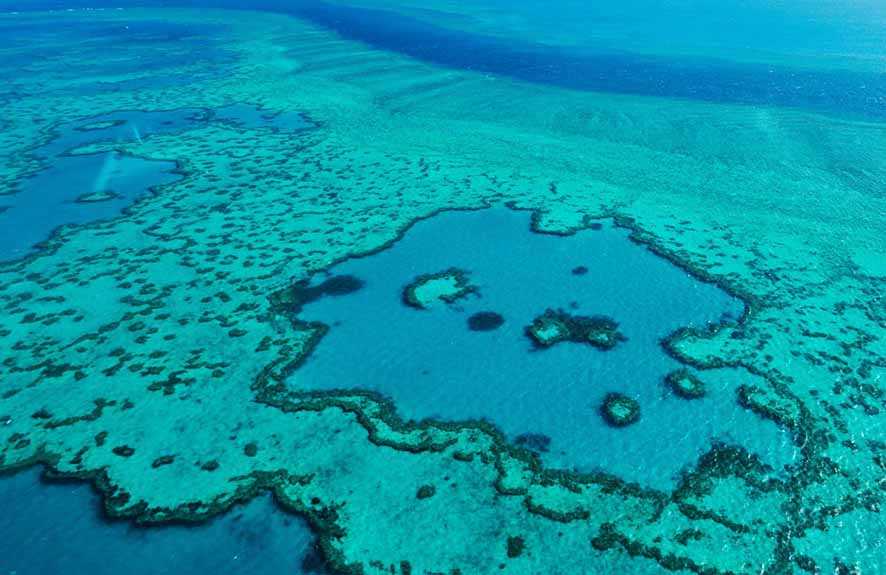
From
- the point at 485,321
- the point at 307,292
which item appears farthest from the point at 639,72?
the point at 307,292

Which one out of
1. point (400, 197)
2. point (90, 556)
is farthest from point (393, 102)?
point (90, 556)

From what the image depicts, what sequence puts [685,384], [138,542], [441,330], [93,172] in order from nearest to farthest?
[138,542], [685,384], [441,330], [93,172]

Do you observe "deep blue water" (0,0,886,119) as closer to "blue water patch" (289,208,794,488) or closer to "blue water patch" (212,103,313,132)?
"blue water patch" (212,103,313,132)

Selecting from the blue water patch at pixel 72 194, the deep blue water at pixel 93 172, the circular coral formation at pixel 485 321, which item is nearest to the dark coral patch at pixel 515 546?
the circular coral formation at pixel 485 321

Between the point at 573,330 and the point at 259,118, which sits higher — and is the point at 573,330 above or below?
above

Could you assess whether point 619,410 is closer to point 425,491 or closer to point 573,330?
point 573,330

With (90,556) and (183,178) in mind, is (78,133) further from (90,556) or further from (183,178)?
(90,556)
